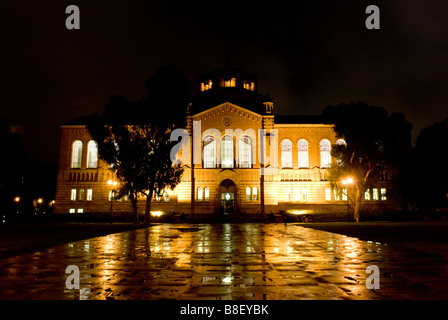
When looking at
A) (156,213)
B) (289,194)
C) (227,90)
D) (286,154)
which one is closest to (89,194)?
(156,213)

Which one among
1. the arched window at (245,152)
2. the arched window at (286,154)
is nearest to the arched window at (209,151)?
the arched window at (245,152)

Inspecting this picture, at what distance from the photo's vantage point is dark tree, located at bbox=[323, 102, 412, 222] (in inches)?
1571

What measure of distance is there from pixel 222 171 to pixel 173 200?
8.51 meters

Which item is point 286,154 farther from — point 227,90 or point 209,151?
point 227,90

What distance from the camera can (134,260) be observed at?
33.8ft

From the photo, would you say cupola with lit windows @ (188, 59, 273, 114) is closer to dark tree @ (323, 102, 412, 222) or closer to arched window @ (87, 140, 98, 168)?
arched window @ (87, 140, 98, 168)

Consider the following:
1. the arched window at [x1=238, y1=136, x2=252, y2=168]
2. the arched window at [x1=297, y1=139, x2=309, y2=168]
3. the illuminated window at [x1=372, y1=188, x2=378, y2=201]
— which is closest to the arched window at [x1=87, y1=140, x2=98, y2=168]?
the arched window at [x1=238, y1=136, x2=252, y2=168]

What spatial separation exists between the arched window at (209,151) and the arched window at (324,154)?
1699cm

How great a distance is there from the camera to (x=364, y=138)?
130 feet

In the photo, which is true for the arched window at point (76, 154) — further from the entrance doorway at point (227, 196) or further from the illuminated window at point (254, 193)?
the illuminated window at point (254, 193)

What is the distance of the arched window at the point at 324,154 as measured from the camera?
5481 centimetres

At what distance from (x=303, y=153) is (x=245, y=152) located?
30.8 feet
